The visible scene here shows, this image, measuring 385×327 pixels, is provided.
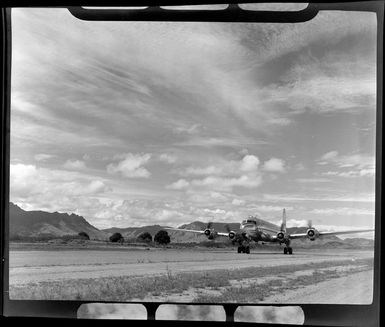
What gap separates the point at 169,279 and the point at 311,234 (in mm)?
942

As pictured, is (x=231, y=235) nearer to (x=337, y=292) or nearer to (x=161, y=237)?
(x=161, y=237)

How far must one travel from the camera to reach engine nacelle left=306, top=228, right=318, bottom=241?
8.75 ft

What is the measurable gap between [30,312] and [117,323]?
0.53 metres

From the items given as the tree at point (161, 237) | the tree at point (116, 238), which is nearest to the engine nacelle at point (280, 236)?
the tree at point (161, 237)

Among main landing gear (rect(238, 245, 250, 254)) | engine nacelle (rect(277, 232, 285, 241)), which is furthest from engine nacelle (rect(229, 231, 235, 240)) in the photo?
engine nacelle (rect(277, 232, 285, 241))

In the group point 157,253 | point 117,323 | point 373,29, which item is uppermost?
point 373,29

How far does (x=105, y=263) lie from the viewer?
8.79 ft

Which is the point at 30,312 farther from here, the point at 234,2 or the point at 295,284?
the point at 234,2

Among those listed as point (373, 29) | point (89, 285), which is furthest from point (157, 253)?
point (373, 29)

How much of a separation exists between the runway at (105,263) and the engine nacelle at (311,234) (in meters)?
0.13

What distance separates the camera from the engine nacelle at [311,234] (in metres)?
2.67

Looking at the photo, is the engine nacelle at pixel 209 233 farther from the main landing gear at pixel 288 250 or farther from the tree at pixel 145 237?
the main landing gear at pixel 288 250

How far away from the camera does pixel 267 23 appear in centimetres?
256

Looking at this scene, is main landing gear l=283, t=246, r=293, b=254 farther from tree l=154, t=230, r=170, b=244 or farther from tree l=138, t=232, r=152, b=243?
tree l=138, t=232, r=152, b=243
